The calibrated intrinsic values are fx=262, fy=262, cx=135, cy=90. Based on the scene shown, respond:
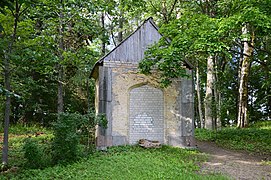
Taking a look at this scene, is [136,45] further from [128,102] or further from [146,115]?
[146,115]

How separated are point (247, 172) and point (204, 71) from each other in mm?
16703

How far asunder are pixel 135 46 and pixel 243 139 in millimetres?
7088

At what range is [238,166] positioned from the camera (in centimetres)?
828

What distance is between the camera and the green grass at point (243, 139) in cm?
1142

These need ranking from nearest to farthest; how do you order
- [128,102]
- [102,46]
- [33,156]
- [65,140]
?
[33,156] → [65,140] → [128,102] → [102,46]

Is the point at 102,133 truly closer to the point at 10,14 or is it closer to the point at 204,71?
the point at 10,14

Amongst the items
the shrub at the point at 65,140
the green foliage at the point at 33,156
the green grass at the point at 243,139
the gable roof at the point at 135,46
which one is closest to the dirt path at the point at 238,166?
the green grass at the point at 243,139

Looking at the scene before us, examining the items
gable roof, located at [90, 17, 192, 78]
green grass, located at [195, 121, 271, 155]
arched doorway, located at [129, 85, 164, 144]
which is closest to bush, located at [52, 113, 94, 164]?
arched doorway, located at [129, 85, 164, 144]

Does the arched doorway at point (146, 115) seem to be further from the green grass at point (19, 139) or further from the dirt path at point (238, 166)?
the green grass at point (19, 139)

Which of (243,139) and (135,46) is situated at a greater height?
(135,46)

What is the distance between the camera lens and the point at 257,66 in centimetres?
2194

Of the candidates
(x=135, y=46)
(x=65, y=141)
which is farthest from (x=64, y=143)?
(x=135, y=46)

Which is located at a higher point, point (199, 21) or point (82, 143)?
point (199, 21)

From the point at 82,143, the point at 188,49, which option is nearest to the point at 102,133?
the point at 82,143
